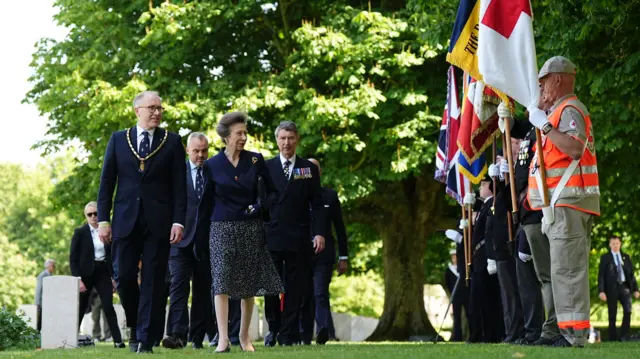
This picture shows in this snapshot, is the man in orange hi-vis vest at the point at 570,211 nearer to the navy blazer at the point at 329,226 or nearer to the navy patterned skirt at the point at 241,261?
the navy patterned skirt at the point at 241,261

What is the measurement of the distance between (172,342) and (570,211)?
5.17 m

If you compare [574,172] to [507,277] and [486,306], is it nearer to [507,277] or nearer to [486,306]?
[507,277]

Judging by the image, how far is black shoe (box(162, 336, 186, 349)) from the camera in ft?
42.8

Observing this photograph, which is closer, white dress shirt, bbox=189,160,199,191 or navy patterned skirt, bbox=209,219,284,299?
navy patterned skirt, bbox=209,219,284,299

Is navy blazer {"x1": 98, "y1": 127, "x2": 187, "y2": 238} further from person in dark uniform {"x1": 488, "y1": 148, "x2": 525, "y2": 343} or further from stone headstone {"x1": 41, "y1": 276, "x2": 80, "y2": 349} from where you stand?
person in dark uniform {"x1": 488, "y1": 148, "x2": 525, "y2": 343}

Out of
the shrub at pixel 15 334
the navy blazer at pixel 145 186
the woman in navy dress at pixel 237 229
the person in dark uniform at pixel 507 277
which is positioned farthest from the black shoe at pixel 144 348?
the shrub at pixel 15 334

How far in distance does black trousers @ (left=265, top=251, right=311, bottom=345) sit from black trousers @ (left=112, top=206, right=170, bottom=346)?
240 cm

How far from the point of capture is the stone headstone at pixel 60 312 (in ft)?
45.7

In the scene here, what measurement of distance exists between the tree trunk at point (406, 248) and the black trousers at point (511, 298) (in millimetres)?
13489

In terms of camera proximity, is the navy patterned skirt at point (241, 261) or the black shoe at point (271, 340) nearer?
the navy patterned skirt at point (241, 261)

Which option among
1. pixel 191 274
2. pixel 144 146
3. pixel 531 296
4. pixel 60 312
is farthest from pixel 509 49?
pixel 60 312

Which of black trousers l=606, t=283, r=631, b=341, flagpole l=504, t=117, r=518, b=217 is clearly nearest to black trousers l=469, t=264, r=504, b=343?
flagpole l=504, t=117, r=518, b=217

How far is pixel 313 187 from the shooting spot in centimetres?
1358

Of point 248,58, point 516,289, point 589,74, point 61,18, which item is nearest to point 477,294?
point 516,289
